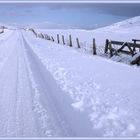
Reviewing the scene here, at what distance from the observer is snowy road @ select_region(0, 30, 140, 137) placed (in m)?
4.95

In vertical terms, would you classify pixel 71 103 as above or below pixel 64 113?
above

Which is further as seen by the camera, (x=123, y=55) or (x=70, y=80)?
(x=123, y=55)

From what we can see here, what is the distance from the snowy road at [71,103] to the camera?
4.95 meters

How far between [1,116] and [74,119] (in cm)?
161

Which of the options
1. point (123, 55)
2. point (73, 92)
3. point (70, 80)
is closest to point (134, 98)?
point (73, 92)

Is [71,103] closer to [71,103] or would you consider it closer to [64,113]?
[71,103]

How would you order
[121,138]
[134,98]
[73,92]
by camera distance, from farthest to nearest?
1. [73,92]
2. [134,98]
3. [121,138]

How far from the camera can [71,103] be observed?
244 inches

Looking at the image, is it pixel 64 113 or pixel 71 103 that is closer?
pixel 64 113

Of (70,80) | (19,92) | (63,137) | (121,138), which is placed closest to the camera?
(121,138)

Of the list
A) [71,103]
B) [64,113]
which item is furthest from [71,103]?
[64,113]

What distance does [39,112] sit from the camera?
602 cm

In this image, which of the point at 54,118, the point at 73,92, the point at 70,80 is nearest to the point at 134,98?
the point at 73,92

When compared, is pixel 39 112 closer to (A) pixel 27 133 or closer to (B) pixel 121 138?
(A) pixel 27 133
